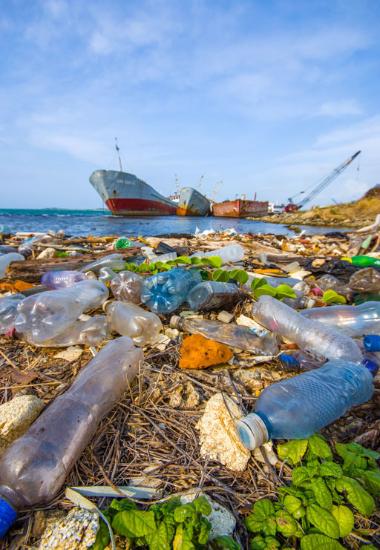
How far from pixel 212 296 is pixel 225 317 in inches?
7.7

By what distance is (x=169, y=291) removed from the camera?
2121 millimetres

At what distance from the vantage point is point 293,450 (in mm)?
902

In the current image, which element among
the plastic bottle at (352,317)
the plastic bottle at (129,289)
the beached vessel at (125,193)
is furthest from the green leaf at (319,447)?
the beached vessel at (125,193)

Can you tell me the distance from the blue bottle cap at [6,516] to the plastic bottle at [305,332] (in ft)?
4.56

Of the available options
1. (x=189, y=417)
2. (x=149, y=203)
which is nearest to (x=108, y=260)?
(x=189, y=417)

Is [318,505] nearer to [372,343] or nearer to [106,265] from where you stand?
[372,343]

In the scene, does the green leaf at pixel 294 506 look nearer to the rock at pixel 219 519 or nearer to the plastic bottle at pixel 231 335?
the rock at pixel 219 519

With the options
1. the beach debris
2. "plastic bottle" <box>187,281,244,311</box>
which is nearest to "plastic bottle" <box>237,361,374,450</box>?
the beach debris

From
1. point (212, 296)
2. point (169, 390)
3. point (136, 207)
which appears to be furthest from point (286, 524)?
point (136, 207)

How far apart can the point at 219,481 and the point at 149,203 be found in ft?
92.3

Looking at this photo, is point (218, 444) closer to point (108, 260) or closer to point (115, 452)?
point (115, 452)

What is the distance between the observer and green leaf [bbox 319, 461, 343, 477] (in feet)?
2.50

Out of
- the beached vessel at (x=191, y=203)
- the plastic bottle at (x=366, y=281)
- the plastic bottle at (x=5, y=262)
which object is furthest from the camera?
the beached vessel at (x=191, y=203)

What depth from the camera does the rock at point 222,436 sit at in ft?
2.94
